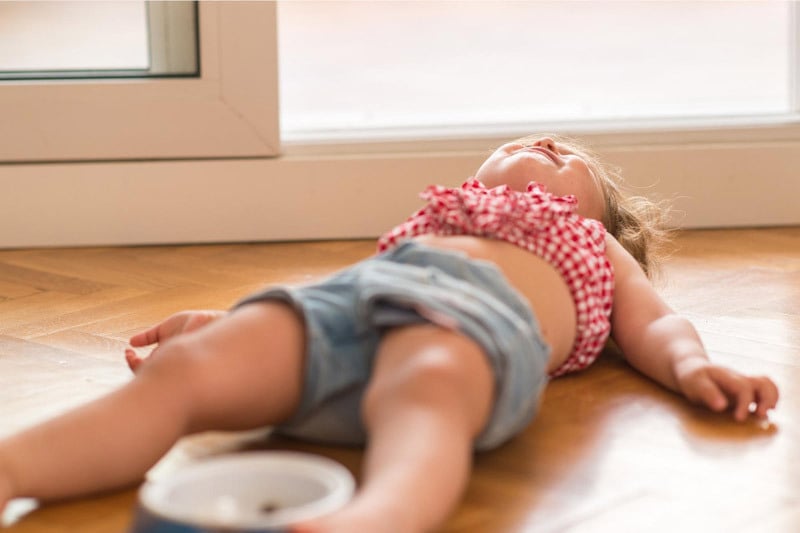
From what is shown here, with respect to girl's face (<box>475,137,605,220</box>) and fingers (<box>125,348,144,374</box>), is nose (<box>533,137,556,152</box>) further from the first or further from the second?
fingers (<box>125,348,144,374</box>)

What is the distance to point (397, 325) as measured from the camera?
890mm

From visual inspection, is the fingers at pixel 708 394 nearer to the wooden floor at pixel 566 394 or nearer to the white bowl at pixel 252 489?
the wooden floor at pixel 566 394

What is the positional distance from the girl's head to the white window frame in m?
0.49

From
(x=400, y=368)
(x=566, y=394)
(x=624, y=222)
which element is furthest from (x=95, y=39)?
(x=400, y=368)

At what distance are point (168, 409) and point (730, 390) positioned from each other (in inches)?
19.4

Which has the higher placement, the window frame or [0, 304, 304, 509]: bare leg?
the window frame

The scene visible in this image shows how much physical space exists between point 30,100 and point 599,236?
0.95m

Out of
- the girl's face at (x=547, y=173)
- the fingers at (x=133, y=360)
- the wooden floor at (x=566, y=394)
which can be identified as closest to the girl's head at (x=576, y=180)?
the girl's face at (x=547, y=173)

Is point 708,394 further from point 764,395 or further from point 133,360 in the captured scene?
point 133,360

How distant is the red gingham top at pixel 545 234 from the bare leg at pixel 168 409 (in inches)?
10.9

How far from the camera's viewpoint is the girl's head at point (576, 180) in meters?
1.28

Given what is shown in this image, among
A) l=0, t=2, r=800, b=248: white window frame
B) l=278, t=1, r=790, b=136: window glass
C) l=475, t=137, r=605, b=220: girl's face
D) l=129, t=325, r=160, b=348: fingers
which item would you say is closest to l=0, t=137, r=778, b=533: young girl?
l=129, t=325, r=160, b=348: fingers

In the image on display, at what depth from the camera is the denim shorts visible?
2.86 feet

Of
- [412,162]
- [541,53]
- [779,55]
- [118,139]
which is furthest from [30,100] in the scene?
[779,55]
